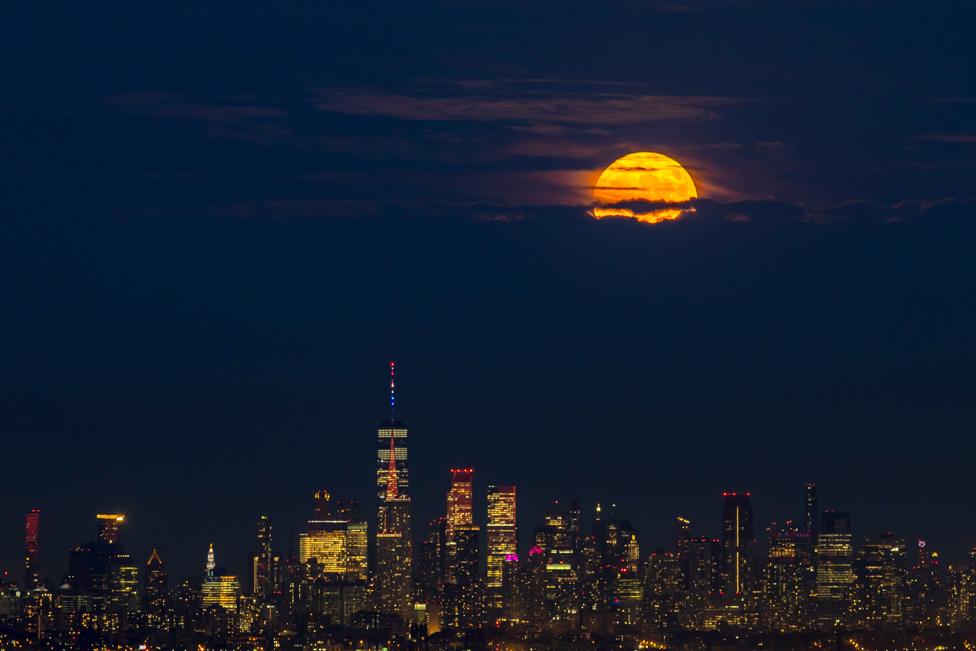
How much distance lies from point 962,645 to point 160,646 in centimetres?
4509

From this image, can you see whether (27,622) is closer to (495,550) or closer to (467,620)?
(467,620)

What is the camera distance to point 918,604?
176 metres

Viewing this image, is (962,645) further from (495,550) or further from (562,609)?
(495,550)

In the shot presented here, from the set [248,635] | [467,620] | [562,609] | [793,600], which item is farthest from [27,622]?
[793,600]

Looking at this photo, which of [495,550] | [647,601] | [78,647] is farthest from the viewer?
[495,550]

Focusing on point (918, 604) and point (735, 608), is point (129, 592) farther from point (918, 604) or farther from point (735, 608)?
point (918, 604)

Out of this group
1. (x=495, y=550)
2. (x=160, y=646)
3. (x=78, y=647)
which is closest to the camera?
(x=78, y=647)

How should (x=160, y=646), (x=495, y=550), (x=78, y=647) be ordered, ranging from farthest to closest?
(x=495, y=550) → (x=160, y=646) → (x=78, y=647)

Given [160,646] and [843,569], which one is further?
[843,569]

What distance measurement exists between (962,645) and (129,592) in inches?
2512

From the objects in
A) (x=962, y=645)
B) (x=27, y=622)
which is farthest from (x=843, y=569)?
(x=27, y=622)

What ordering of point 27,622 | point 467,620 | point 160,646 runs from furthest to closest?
point 467,620
point 27,622
point 160,646

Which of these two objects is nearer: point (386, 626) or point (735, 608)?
point (386, 626)

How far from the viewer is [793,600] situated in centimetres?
17712
